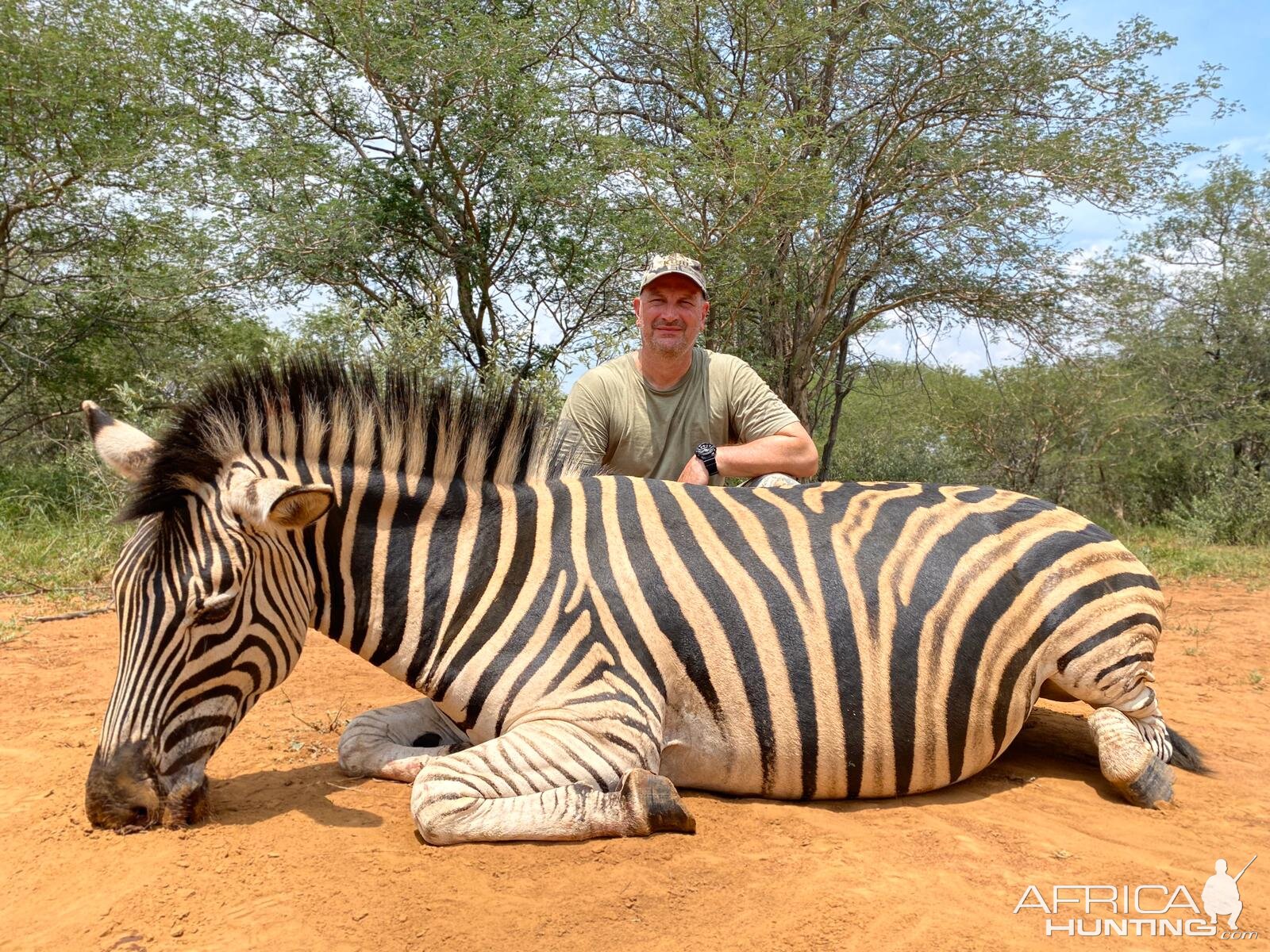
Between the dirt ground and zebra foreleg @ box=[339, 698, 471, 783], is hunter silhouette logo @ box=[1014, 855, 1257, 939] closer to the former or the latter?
the dirt ground

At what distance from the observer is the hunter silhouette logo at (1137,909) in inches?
92.5

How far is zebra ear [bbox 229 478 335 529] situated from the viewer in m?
2.64

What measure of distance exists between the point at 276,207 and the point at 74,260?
3235 millimetres

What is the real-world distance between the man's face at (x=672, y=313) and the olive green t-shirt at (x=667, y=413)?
0.88ft

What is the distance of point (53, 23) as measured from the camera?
1076cm

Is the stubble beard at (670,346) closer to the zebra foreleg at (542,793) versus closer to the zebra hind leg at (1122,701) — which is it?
the zebra hind leg at (1122,701)

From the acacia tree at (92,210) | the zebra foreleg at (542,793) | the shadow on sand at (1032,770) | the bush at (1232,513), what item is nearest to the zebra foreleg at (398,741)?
the zebra foreleg at (542,793)

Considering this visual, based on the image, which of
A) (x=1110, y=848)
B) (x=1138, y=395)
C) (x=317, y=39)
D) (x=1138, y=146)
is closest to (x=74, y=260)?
(x=317, y=39)

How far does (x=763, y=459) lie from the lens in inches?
189

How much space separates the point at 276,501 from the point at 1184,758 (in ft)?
12.9

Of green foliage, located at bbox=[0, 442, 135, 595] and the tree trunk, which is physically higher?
the tree trunk

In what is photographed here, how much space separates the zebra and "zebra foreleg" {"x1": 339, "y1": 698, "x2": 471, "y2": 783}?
0.01 meters

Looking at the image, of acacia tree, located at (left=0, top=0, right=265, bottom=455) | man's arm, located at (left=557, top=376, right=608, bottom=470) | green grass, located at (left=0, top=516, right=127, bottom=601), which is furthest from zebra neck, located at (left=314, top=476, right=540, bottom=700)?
acacia tree, located at (left=0, top=0, right=265, bottom=455)

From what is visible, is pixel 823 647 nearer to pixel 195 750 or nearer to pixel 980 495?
pixel 980 495
